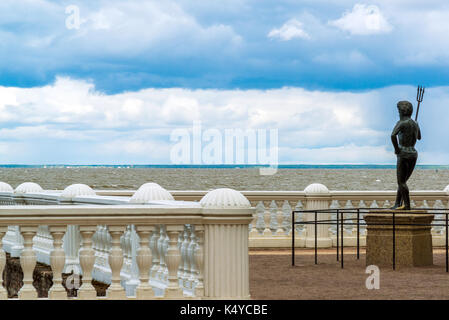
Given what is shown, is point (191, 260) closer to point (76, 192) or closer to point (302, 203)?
point (76, 192)

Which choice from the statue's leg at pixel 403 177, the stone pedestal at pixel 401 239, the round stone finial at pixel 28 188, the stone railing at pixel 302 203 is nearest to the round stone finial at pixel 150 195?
the stone pedestal at pixel 401 239

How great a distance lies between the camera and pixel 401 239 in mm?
14336

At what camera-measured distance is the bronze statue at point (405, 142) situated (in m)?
14.5

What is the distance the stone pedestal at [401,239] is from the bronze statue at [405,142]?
40 centimetres

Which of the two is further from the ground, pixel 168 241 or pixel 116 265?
pixel 168 241

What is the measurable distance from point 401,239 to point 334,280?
2.50 m

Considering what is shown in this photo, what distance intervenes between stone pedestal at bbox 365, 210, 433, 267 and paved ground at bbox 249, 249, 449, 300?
263 millimetres

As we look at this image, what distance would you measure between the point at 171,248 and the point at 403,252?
21.8 ft

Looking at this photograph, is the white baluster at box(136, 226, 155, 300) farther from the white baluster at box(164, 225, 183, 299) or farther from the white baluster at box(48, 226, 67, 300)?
the white baluster at box(48, 226, 67, 300)

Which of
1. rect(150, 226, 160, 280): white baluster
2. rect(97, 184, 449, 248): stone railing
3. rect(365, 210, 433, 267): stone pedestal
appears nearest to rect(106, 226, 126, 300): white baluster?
rect(150, 226, 160, 280): white baluster

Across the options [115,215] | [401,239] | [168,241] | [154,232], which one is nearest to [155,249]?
[154,232]
